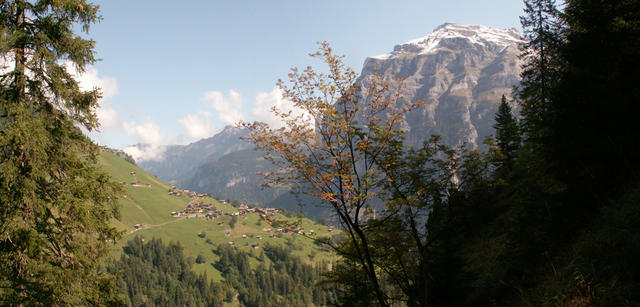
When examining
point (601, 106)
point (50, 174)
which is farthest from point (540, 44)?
point (50, 174)

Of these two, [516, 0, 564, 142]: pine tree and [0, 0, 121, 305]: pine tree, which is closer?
[0, 0, 121, 305]: pine tree

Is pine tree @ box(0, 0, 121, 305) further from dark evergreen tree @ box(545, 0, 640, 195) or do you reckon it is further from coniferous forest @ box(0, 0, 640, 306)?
dark evergreen tree @ box(545, 0, 640, 195)

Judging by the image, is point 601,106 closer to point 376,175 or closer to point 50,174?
point 376,175

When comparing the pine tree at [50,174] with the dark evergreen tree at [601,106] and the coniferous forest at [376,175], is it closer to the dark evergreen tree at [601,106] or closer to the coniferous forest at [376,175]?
the coniferous forest at [376,175]

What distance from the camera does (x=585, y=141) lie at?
9.42 metres

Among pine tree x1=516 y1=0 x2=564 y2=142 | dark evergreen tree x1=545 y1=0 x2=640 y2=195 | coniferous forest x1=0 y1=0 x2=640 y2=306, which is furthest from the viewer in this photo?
pine tree x1=516 y1=0 x2=564 y2=142

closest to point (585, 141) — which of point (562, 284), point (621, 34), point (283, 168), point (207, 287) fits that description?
point (621, 34)

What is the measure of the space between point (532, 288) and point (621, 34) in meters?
8.41

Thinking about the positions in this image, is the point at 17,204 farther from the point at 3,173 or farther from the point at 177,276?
the point at 177,276

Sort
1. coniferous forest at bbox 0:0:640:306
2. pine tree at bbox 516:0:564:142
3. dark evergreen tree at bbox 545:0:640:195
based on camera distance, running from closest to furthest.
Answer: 1. coniferous forest at bbox 0:0:640:306
2. dark evergreen tree at bbox 545:0:640:195
3. pine tree at bbox 516:0:564:142

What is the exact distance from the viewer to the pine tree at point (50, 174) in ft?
27.9

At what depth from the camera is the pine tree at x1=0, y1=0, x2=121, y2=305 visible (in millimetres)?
8508

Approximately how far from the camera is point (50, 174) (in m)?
9.55

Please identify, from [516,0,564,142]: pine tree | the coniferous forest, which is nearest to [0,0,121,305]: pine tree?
the coniferous forest
